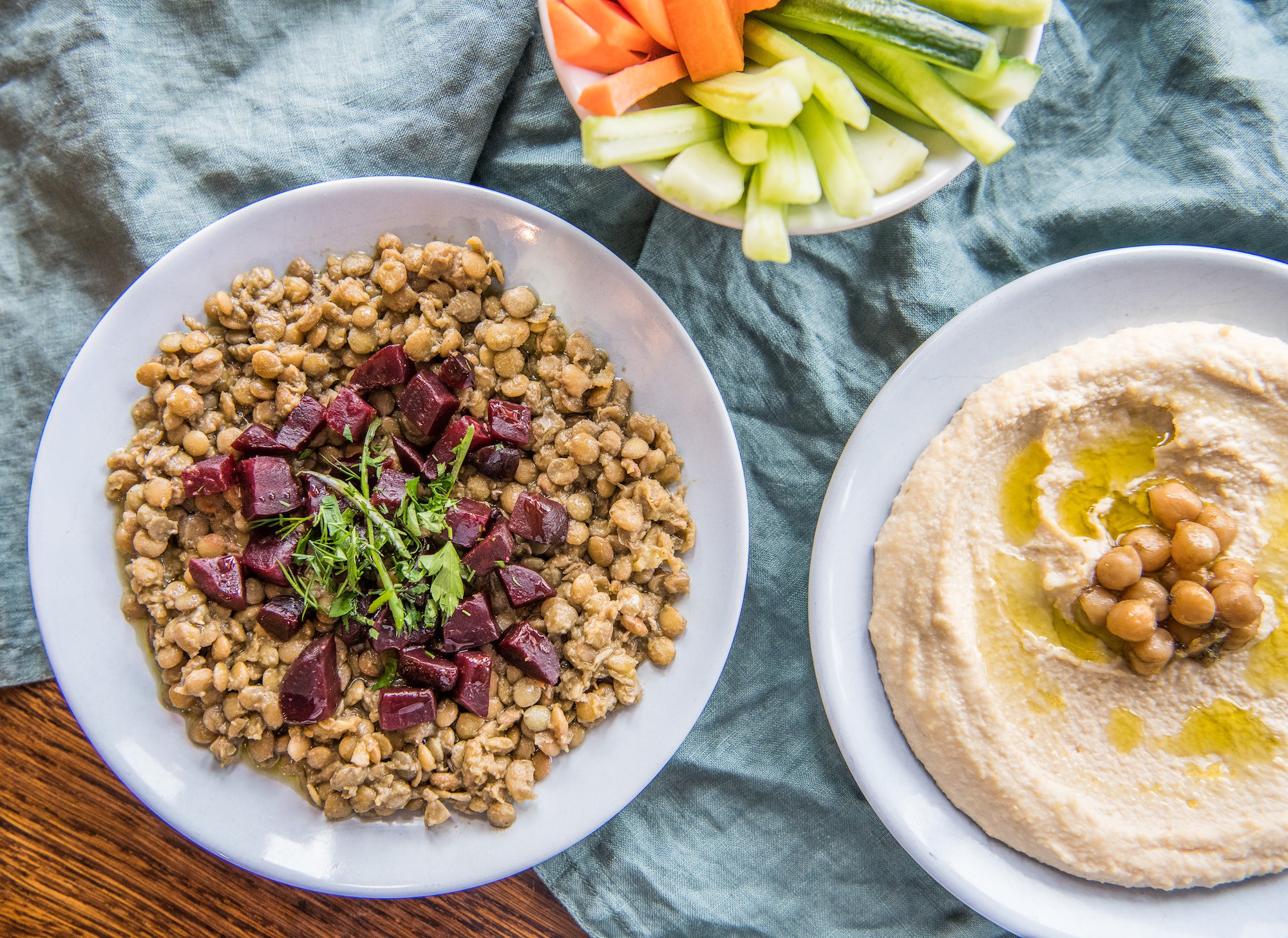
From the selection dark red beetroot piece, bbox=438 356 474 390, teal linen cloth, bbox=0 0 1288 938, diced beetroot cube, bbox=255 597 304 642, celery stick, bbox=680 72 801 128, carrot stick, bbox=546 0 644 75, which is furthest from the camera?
teal linen cloth, bbox=0 0 1288 938

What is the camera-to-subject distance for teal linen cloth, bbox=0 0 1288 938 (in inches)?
129

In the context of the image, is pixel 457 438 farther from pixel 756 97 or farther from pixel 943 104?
pixel 943 104

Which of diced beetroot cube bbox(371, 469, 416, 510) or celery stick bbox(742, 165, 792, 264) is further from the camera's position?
diced beetroot cube bbox(371, 469, 416, 510)

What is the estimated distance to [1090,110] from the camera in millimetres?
3447

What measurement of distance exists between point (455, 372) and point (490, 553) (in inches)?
25.2

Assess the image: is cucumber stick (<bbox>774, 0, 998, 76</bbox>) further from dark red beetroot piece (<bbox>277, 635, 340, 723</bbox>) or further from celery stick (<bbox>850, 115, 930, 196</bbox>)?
dark red beetroot piece (<bbox>277, 635, 340, 723</bbox>)

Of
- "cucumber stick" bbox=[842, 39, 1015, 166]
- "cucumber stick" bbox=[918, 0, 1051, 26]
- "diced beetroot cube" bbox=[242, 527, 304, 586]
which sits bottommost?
"diced beetroot cube" bbox=[242, 527, 304, 586]

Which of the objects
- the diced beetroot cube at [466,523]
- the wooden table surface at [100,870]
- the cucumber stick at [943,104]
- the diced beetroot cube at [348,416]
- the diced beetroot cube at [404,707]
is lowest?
the wooden table surface at [100,870]

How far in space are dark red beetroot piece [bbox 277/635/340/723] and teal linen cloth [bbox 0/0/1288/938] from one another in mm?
1186

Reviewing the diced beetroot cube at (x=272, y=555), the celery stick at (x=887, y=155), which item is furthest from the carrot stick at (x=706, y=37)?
the diced beetroot cube at (x=272, y=555)

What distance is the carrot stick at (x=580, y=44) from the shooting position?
8.14ft

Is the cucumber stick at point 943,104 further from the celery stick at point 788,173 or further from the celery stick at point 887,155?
the celery stick at point 788,173

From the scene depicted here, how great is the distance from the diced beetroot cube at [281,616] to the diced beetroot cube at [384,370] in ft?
2.49

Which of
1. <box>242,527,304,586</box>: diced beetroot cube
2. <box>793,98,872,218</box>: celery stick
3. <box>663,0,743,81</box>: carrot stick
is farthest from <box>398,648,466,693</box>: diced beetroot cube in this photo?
<box>663,0,743,81</box>: carrot stick
